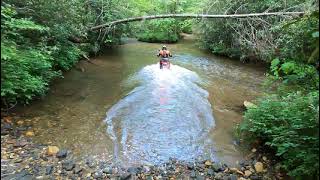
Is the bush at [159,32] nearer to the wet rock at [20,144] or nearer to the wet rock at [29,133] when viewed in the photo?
the wet rock at [29,133]

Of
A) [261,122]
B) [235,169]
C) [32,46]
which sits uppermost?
[32,46]

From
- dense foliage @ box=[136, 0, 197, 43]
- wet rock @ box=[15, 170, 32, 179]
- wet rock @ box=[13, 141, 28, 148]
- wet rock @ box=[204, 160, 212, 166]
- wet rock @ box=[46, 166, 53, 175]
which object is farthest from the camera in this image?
dense foliage @ box=[136, 0, 197, 43]

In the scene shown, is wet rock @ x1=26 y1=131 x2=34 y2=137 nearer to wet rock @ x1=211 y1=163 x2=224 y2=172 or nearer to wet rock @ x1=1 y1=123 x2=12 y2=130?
wet rock @ x1=1 y1=123 x2=12 y2=130

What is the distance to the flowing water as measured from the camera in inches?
321

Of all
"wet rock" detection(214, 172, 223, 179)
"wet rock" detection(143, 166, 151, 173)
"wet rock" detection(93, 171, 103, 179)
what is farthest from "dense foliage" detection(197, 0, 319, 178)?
"wet rock" detection(93, 171, 103, 179)

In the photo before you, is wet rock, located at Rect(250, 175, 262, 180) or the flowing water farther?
the flowing water

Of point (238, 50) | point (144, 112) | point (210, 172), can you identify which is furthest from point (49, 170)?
point (238, 50)

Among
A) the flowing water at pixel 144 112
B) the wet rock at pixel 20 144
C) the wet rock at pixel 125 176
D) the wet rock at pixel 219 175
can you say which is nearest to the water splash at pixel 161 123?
the flowing water at pixel 144 112

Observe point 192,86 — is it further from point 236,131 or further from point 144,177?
point 144,177

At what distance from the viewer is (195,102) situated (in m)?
11.9

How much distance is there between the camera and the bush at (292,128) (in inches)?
223

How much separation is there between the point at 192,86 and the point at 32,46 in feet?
21.5

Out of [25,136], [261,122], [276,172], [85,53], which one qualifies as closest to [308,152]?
[276,172]

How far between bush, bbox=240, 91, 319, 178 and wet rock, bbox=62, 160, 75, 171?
4102mm
